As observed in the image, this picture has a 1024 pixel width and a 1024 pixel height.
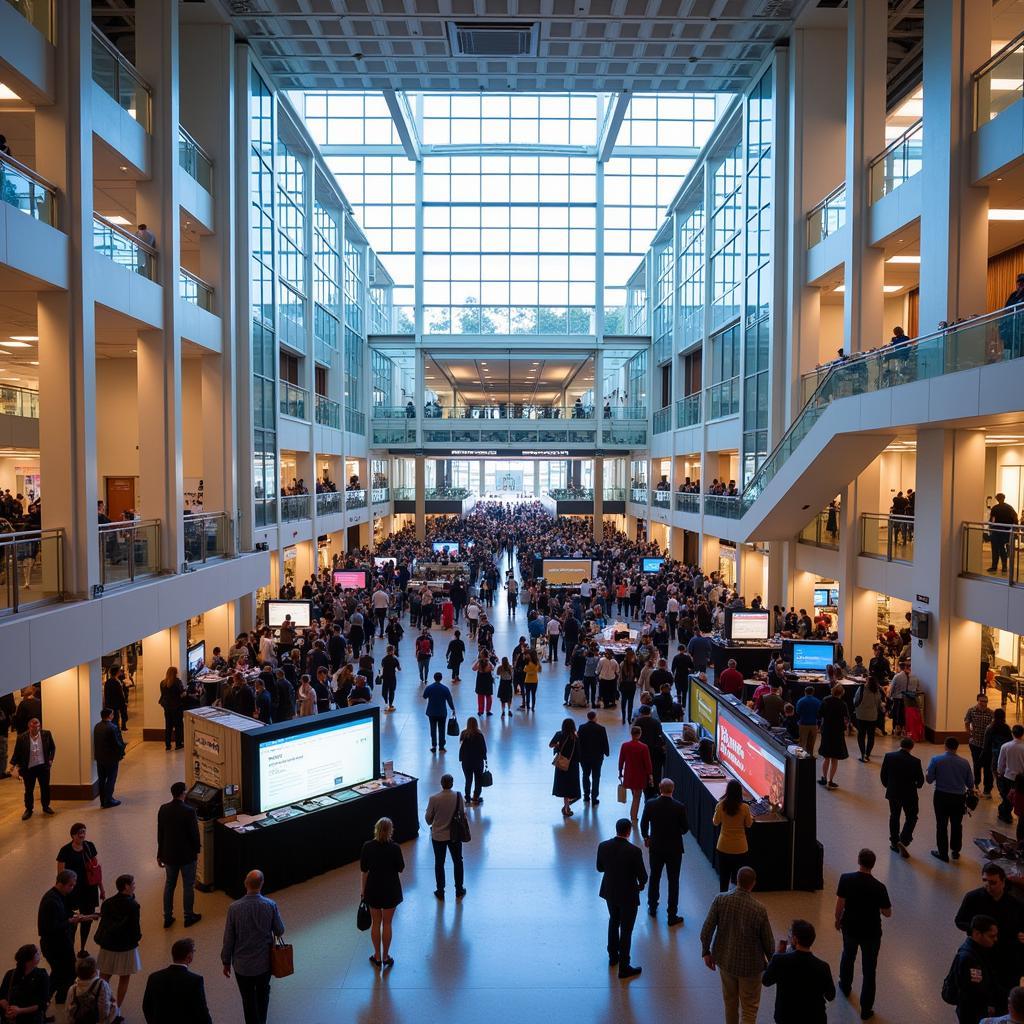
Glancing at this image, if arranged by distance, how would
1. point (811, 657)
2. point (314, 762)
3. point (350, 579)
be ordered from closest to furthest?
point (314, 762)
point (811, 657)
point (350, 579)

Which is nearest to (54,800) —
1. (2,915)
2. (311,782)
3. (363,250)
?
(2,915)

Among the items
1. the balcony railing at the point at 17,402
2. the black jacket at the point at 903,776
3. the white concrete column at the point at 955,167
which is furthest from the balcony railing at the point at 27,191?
the white concrete column at the point at 955,167

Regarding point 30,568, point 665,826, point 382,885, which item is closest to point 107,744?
point 30,568

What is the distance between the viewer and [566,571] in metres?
26.1

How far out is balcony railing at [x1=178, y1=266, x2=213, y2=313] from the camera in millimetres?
16906

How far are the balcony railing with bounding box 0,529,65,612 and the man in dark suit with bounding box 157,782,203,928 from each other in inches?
151

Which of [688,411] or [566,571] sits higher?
[688,411]

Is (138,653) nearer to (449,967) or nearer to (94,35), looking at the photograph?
(94,35)

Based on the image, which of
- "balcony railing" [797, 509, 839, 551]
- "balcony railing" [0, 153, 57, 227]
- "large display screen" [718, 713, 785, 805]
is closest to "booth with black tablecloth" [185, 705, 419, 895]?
"large display screen" [718, 713, 785, 805]

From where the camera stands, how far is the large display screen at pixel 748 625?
701 inches

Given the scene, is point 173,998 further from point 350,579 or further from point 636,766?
point 350,579

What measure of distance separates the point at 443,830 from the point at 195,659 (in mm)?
8912

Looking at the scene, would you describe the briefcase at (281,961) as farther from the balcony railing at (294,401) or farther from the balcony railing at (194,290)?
the balcony railing at (294,401)

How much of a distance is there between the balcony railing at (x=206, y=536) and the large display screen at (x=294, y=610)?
1652mm
